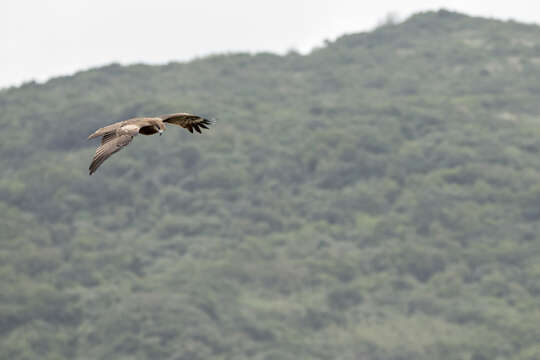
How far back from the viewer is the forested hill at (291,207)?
60.2 meters

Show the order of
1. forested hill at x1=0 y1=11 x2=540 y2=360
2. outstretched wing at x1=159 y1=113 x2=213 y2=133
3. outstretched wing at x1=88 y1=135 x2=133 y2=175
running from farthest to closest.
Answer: forested hill at x1=0 y1=11 x2=540 y2=360 < outstretched wing at x1=159 y1=113 x2=213 y2=133 < outstretched wing at x1=88 y1=135 x2=133 y2=175

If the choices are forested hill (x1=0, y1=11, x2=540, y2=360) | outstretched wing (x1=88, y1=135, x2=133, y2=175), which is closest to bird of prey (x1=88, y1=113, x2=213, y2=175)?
outstretched wing (x1=88, y1=135, x2=133, y2=175)

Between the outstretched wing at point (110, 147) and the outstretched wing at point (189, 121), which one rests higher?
the outstretched wing at point (189, 121)

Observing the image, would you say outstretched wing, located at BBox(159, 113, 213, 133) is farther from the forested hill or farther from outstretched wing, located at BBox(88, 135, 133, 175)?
the forested hill

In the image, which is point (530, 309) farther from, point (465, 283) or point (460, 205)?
point (460, 205)

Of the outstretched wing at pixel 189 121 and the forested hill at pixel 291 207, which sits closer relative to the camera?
the outstretched wing at pixel 189 121

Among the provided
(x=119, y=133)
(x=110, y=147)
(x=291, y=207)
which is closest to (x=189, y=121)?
(x=119, y=133)

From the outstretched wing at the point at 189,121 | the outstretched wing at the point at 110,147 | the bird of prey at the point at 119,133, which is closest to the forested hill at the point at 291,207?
the outstretched wing at the point at 189,121

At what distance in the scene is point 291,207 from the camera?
76.8 m

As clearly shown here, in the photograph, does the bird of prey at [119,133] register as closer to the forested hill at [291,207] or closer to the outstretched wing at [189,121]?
the outstretched wing at [189,121]

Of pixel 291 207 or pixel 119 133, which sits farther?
pixel 291 207

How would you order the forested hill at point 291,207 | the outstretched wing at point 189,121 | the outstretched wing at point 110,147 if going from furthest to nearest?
1. the forested hill at point 291,207
2. the outstretched wing at point 189,121
3. the outstretched wing at point 110,147

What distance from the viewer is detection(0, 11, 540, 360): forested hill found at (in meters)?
60.2

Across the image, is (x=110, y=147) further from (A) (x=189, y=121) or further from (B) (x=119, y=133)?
(A) (x=189, y=121)
